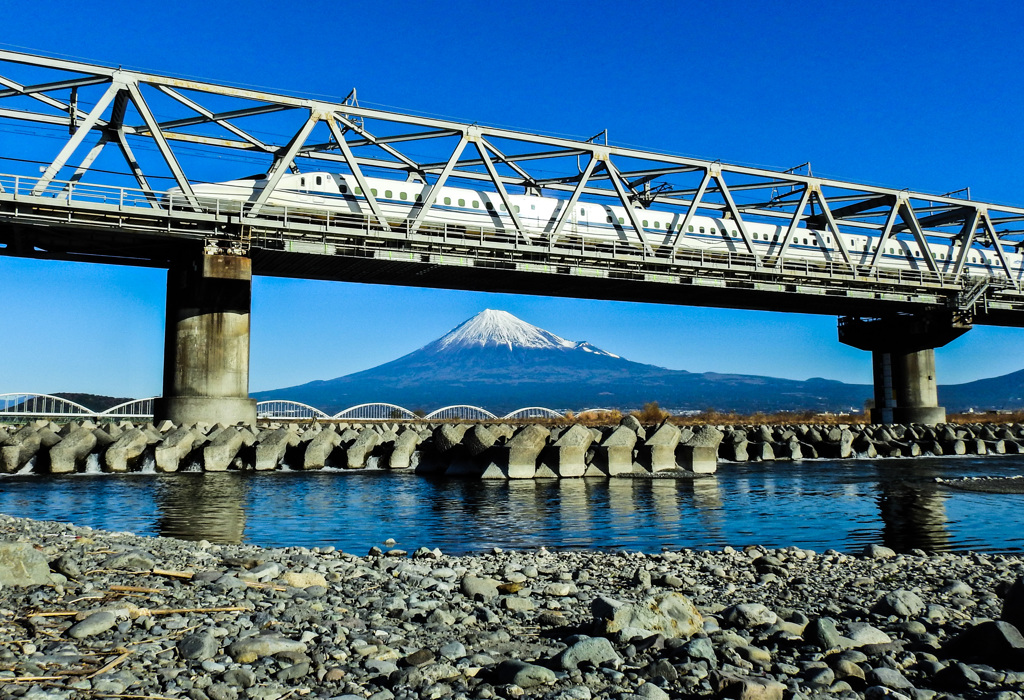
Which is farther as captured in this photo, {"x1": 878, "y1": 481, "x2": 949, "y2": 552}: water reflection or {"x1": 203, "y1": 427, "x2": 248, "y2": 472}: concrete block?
{"x1": 203, "y1": 427, "x2": 248, "y2": 472}: concrete block

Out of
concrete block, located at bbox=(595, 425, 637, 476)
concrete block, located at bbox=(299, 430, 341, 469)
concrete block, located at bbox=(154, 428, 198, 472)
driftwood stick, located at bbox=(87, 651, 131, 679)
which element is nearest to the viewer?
driftwood stick, located at bbox=(87, 651, 131, 679)

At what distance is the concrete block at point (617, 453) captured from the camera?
24641mm

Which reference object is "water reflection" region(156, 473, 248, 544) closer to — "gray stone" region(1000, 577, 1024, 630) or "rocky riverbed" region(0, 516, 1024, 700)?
"rocky riverbed" region(0, 516, 1024, 700)

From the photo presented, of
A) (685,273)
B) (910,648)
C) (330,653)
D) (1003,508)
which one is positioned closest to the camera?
(330,653)

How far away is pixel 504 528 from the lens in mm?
14203

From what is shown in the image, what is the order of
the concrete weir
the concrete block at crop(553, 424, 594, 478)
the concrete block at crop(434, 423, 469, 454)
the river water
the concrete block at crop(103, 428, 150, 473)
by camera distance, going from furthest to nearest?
the concrete block at crop(434, 423, 469, 454), the concrete block at crop(103, 428, 150, 473), the concrete weir, the concrete block at crop(553, 424, 594, 478), the river water

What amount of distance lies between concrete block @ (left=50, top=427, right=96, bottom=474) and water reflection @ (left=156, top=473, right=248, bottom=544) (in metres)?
3.59

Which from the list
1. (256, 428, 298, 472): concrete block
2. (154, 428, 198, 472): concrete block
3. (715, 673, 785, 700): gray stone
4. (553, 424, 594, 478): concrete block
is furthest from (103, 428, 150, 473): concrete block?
(715, 673, 785, 700): gray stone

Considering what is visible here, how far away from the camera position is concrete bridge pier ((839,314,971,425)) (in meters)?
56.8

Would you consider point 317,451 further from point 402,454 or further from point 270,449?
point 402,454

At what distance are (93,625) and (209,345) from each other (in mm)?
29343

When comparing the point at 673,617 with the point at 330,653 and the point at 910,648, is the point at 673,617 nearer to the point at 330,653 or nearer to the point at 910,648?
the point at 910,648

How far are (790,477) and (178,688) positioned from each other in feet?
79.9

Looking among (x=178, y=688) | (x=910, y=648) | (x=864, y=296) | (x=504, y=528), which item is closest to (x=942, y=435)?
(x=864, y=296)
